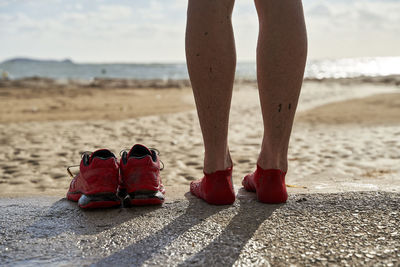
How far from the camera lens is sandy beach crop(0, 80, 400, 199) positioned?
2838 mm

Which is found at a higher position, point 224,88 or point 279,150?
point 224,88

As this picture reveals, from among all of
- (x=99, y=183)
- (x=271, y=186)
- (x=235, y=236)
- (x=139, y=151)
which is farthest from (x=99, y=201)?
(x=271, y=186)

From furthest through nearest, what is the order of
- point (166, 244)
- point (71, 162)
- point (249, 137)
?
1. point (249, 137)
2. point (71, 162)
3. point (166, 244)

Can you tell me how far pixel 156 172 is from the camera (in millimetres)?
1844

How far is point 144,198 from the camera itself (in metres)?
1.77

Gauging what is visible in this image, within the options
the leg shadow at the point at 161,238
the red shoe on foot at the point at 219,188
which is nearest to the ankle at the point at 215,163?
the red shoe on foot at the point at 219,188

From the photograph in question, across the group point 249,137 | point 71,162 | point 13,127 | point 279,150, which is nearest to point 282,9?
point 279,150

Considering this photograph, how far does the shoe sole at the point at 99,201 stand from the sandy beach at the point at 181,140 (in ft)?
1.07

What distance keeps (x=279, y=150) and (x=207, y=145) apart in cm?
32

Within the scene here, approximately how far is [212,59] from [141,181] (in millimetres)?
629

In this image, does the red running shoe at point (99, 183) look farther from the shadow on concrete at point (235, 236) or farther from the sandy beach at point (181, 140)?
the shadow on concrete at point (235, 236)

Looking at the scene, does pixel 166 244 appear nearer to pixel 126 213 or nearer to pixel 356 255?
pixel 126 213

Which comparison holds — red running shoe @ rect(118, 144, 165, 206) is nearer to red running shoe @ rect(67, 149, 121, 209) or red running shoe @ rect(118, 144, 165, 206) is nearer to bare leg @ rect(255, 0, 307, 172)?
red running shoe @ rect(67, 149, 121, 209)

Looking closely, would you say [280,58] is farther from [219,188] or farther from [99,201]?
[99,201]
